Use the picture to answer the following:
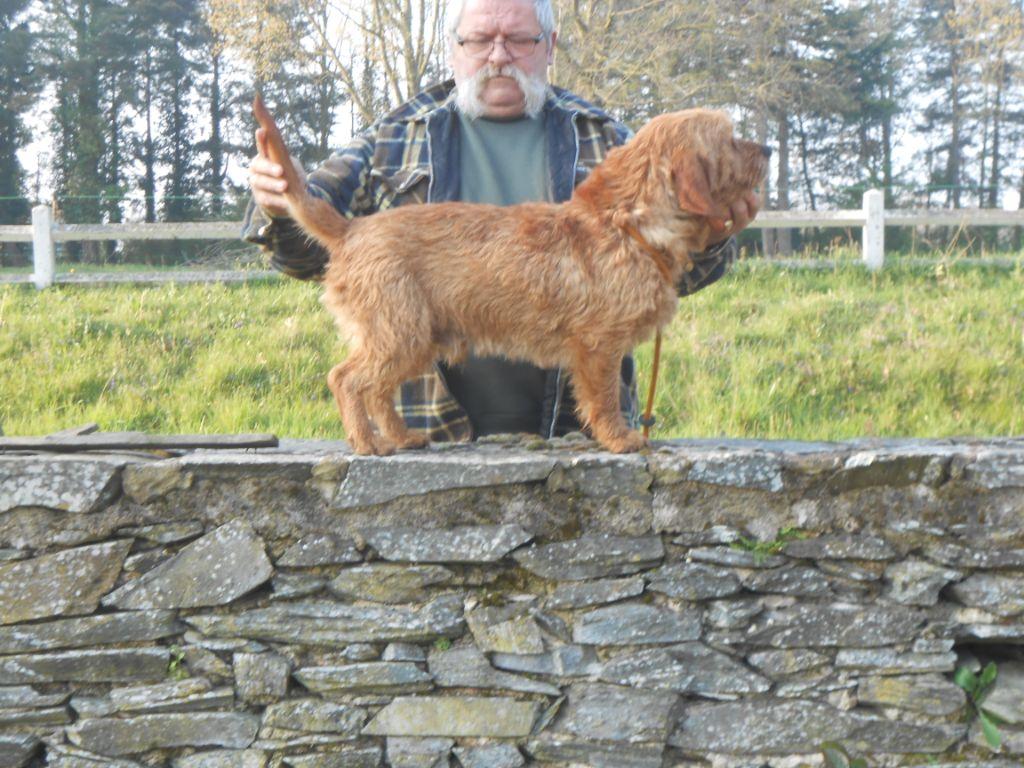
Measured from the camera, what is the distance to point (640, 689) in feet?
11.0

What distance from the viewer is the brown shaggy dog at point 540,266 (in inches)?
127

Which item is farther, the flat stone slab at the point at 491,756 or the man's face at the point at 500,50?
the man's face at the point at 500,50

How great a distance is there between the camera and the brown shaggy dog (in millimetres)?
3219

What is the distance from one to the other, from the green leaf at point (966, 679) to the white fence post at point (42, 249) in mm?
12985

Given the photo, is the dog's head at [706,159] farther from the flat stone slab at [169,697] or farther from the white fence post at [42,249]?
the white fence post at [42,249]

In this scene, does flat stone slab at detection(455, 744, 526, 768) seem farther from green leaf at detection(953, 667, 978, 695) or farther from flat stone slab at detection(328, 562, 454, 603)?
green leaf at detection(953, 667, 978, 695)

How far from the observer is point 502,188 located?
14.1ft

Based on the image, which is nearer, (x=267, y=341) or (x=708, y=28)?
(x=267, y=341)

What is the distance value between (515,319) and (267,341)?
611 centimetres

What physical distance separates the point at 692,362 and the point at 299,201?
556 cm

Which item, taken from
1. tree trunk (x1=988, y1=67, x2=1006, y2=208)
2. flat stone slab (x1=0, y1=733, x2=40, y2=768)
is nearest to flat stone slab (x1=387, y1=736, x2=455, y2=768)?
flat stone slab (x1=0, y1=733, x2=40, y2=768)

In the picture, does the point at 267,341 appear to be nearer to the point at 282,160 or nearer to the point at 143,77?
the point at 282,160

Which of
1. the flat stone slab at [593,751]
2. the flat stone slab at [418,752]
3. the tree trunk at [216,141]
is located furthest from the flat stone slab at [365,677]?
the tree trunk at [216,141]

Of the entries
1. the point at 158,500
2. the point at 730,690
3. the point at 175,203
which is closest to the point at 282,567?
the point at 158,500
